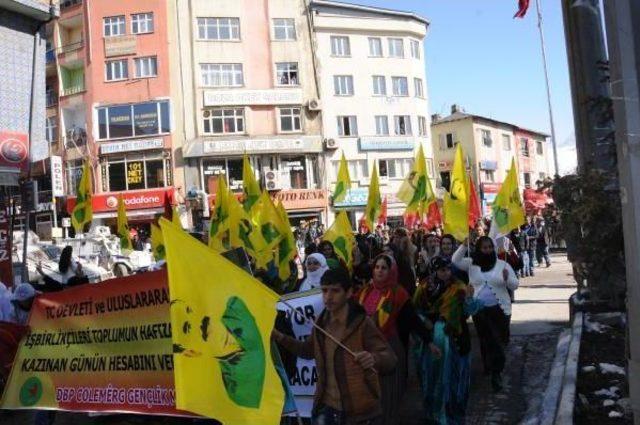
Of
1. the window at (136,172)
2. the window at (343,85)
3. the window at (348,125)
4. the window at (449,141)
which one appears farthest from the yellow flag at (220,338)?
the window at (449,141)

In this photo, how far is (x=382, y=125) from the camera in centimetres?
4384

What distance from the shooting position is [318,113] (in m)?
41.2

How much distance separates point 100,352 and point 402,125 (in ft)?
132

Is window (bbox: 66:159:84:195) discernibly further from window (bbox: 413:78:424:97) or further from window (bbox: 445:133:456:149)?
window (bbox: 445:133:456:149)

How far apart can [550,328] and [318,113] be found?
31.9 m

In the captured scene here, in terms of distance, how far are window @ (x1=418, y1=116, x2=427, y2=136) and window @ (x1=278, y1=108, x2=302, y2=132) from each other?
8.83 m

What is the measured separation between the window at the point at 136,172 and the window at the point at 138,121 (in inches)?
55.3

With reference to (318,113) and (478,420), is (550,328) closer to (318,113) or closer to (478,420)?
(478,420)

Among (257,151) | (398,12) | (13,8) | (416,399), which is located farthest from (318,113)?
(416,399)

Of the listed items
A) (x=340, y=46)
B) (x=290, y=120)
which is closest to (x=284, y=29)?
(x=340, y=46)

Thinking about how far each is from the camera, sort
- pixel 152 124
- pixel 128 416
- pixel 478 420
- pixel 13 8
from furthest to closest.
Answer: pixel 152 124 → pixel 13 8 → pixel 128 416 → pixel 478 420

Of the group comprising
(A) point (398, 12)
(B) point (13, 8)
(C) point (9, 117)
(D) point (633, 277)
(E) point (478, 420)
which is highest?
(A) point (398, 12)

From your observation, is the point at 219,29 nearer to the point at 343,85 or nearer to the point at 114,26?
the point at 114,26

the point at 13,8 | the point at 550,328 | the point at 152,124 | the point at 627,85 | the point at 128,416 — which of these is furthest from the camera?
the point at 152,124
